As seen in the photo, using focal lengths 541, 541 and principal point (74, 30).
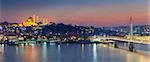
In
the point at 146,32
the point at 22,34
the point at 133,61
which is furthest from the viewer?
the point at 22,34

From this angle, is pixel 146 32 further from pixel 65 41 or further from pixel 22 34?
pixel 22 34

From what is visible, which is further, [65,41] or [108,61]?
[65,41]

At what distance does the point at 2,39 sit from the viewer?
30703 mm

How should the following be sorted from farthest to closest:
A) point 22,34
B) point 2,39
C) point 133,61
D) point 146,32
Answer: point 22,34, point 2,39, point 146,32, point 133,61

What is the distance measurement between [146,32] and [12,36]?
12.3 m

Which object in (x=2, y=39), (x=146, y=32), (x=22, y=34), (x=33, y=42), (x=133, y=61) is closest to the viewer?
(x=133, y=61)

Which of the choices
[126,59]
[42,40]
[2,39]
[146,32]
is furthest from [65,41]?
[126,59]

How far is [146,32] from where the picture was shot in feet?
79.0

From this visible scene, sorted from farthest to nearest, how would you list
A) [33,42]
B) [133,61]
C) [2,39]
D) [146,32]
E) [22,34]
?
[22,34] < [33,42] < [2,39] < [146,32] < [133,61]

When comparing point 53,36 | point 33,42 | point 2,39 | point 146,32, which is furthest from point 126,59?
point 53,36

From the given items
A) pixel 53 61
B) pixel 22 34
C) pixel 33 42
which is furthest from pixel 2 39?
pixel 53 61

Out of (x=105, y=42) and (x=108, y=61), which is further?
(x=105, y=42)

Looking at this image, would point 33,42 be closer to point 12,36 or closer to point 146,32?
point 12,36

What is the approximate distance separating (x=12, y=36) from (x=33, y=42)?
1.51 m
